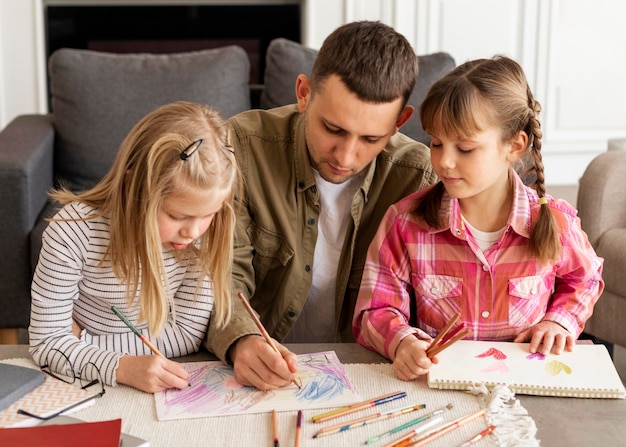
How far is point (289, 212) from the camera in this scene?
1726 mm

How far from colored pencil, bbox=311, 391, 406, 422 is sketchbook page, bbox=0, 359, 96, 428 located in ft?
1.05

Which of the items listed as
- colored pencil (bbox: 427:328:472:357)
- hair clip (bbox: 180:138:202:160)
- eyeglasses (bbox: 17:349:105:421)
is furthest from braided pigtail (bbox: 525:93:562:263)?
eyeglasses (bbox: 17:349:105:421)

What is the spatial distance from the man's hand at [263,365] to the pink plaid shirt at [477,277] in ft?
0.67

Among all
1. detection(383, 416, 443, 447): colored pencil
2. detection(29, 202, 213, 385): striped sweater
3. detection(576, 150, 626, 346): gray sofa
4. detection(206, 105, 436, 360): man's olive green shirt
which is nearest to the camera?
detection(383, 416, 443, 447): colored pencil

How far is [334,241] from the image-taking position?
5.80ft

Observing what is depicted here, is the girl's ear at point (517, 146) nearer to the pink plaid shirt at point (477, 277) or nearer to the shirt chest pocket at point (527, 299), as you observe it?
the pink plaid shirt at point (477, 277)

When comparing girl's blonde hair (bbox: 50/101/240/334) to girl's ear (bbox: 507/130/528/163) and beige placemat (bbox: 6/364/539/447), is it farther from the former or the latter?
girl's ear (bbox: 507/130/528/163)

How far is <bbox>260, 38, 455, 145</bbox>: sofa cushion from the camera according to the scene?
2822mm

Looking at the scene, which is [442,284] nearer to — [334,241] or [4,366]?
[334,241]

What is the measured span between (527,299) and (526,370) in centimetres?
21

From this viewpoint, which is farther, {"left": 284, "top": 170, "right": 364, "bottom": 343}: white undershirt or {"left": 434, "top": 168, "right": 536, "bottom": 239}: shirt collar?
{"left": 284, "top": 170, "right": 364, "bottom": 343}: white undershirt

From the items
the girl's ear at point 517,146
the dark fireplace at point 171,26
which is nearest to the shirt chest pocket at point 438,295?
the girl's ear at point 517,146

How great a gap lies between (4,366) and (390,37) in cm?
85

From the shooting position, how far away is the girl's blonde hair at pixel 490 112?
146cm
